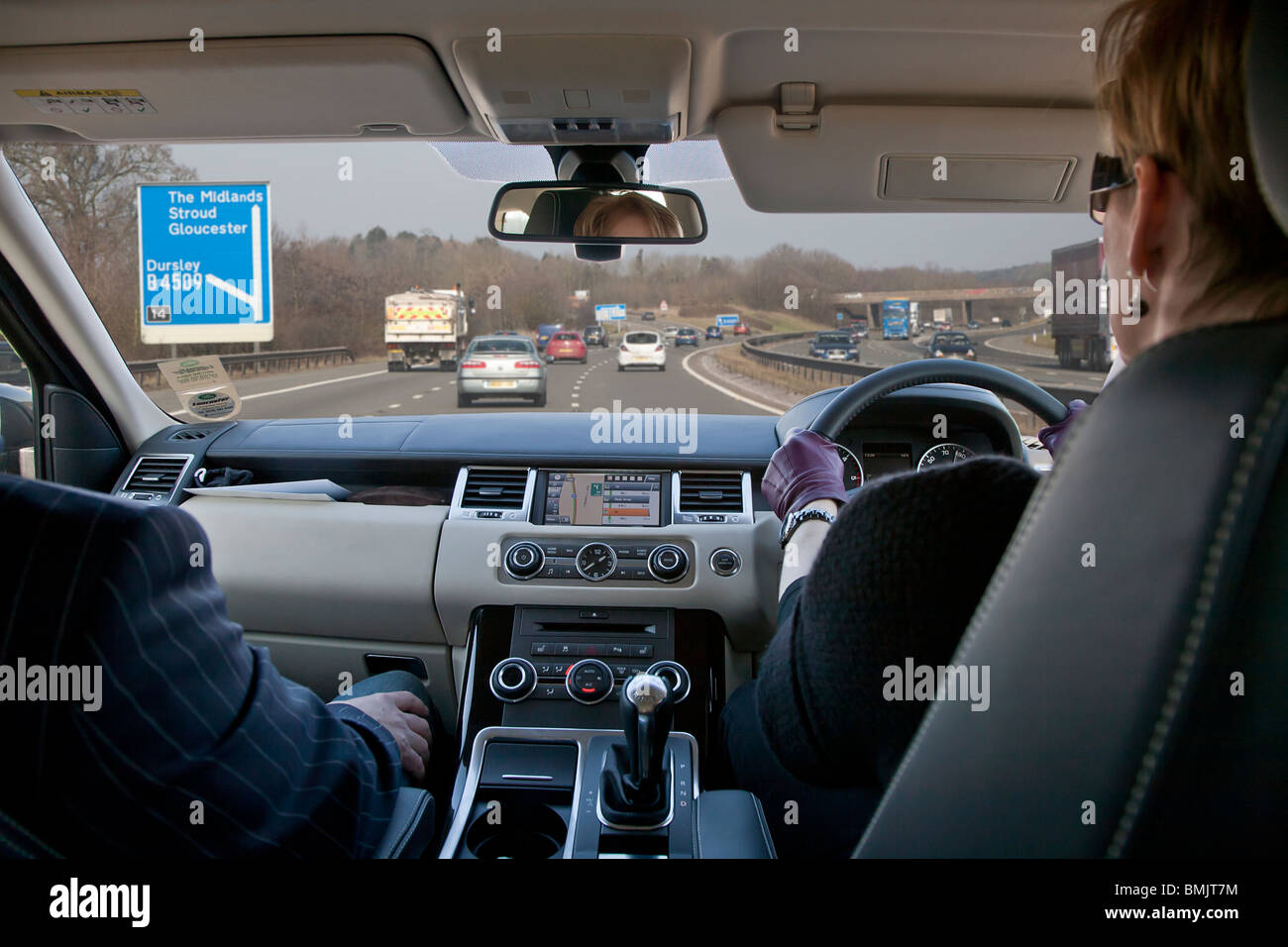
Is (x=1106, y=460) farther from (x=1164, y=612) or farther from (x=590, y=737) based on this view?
(x=590, y=737)

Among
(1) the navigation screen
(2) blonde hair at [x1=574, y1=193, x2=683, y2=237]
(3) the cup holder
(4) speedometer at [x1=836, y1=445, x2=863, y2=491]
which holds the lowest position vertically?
(3) the cup holder

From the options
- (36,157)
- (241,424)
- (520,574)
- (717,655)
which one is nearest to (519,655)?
(520,574)

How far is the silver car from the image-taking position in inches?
235

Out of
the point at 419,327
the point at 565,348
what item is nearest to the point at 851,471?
the point at 565,348

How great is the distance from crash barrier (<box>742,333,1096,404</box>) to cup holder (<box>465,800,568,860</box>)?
1.68 meters

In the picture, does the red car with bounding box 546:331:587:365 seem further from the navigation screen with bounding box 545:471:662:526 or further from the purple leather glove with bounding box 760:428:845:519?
the purple leather glove with bounding box 760:428:845:519

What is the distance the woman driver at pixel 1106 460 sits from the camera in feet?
3.24

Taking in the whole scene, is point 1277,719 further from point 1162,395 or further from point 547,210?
point 547,210

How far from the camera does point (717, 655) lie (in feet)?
10.1

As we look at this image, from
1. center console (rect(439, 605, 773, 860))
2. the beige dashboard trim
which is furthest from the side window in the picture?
center console (rect(439, 605, 773, 860))

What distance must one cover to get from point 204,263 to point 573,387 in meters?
1.95

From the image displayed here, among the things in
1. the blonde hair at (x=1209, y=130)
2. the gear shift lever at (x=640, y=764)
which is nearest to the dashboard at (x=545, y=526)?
the gear shift lever at (x=640, y=764)

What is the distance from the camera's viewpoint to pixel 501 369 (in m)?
6.38
